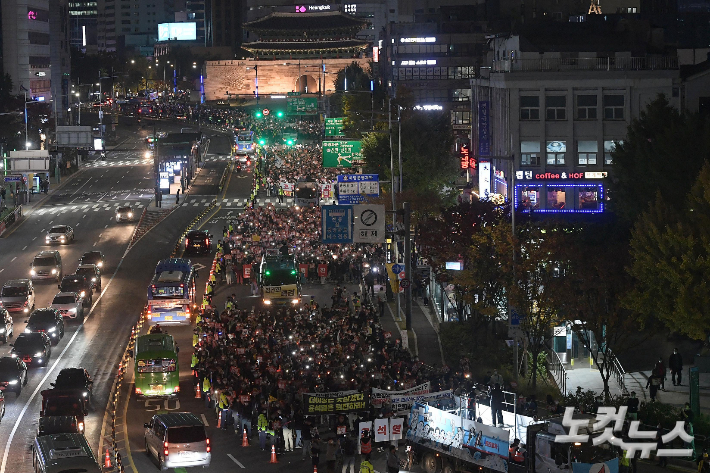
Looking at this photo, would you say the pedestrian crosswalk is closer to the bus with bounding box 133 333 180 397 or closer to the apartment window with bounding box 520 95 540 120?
the apartment window with bounding box 520 95 540 120

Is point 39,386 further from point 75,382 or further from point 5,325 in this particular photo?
point 5,325

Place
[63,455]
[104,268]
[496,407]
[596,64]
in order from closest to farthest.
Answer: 1. [63,455]
2. [496,407]
3. [104,268]
4. [596,64]

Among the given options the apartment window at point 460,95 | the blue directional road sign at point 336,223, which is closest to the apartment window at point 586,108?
the blue directional road sign at point 336,223

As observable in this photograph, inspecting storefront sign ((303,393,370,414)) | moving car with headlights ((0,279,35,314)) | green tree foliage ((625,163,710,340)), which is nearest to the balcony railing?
moving car with headlights ((0,279,35,314))

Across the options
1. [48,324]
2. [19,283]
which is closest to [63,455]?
[48,324]

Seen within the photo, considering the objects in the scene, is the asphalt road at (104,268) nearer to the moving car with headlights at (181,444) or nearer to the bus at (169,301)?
the bus at (169,301)
